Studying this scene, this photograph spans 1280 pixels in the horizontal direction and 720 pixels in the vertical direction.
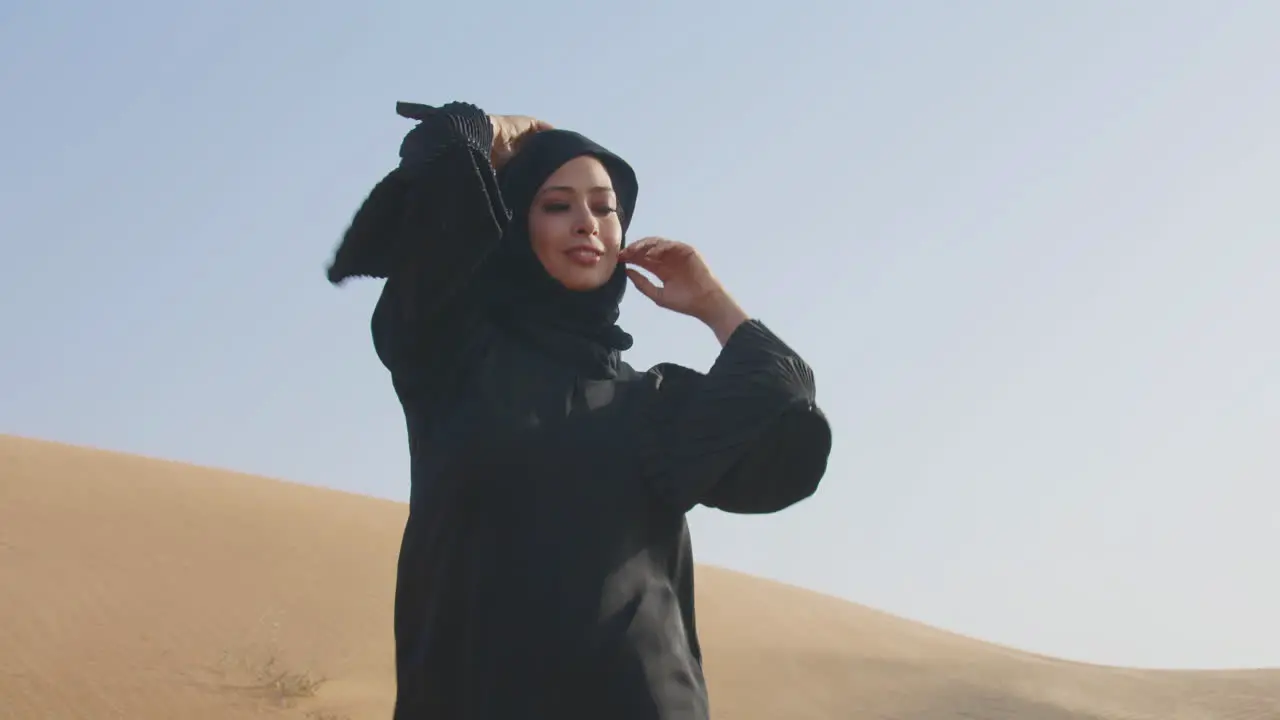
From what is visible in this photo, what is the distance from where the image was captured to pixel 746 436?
2.81 meters

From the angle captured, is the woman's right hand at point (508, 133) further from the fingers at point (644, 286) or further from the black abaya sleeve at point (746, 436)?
the black abaya sleeve at point (746, 436)

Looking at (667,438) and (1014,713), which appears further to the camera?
(1014,713)

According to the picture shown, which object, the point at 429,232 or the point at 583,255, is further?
the point at 583,255

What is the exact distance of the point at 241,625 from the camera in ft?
51.0

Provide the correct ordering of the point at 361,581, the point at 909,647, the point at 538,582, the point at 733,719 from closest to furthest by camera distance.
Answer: the point at 538,582
the point at 733,719
the point at 361,581
the point at 909,647

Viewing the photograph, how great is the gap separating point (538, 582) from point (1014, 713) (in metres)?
15.9

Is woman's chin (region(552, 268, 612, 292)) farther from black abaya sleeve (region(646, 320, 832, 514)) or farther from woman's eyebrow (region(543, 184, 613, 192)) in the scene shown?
black abaya sleeve (region(646, 320, 832, 514))

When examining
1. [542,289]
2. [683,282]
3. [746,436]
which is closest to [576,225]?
[542,289]

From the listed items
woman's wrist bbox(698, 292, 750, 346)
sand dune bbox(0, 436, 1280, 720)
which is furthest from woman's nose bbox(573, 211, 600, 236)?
sand dune bbox(0, 436, 1280, 720)

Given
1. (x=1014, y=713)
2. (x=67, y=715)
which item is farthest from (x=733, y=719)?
(x=67, y=715)

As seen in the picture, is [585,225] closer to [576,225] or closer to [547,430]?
[576,225]

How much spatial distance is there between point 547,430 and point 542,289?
0.36 meters

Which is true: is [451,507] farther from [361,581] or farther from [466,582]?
[361,581]

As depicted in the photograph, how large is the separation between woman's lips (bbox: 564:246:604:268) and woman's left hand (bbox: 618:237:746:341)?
109 millimetres
